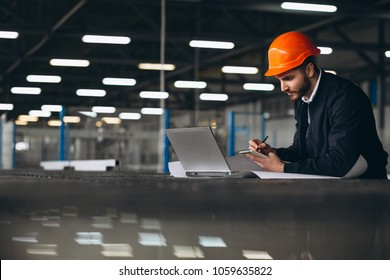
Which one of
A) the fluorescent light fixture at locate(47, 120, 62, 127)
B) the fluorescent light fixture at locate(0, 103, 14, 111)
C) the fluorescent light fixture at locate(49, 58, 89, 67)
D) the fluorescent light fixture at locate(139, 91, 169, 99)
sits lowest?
the fluorescent light fixture at locate(47, 120, 62, 127)

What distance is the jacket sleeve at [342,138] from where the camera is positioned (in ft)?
4.60

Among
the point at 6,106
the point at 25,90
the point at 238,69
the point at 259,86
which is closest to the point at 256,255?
the point at 6,106

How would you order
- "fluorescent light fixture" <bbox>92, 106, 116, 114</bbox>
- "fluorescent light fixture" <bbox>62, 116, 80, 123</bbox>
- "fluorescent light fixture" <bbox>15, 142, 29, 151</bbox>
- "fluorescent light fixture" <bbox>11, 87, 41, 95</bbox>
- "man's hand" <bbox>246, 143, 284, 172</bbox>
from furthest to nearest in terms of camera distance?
"fluorescent light fixture" <bbox>11, 87, 41, 95</bbox> → "fluorescent light fixture" <bbox>15, 142, 29, 151</bbox> → "fluorescent light fixture" <bbox>92, 106, 116, 114</bbox> → "fluorescent light fixture" <bbox>62, 116, 80, 123</bbox> → "man's hand" <bbox>246, 143, 284, 172</bbox>

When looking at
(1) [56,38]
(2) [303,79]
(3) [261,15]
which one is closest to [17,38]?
(1) [56,38]

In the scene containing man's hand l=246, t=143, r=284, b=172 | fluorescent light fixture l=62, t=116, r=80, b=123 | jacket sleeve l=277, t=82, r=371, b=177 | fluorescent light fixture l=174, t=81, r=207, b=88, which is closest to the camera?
jacket sleeve l=277, t=82, r=371, b=177

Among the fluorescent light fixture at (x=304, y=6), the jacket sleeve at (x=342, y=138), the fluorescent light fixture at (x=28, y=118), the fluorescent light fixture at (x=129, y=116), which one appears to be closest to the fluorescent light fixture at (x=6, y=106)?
the fluorescent light fixture at (x=28, y=118)

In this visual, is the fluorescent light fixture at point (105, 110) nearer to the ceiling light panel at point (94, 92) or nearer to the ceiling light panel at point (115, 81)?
the ceiling light panel at point (94, 92)

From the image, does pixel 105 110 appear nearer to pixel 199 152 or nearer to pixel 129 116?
pixel 129 116

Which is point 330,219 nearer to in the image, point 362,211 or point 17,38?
point 362,211

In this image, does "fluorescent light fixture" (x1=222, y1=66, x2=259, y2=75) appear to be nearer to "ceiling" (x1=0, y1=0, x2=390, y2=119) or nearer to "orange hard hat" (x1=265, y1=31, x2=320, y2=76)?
"ceiling" (x1=0, y1=0, x2=390, y2=119)

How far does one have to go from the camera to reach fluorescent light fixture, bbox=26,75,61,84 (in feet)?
32.8

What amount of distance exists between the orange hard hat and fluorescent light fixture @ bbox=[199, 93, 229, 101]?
8.35 m

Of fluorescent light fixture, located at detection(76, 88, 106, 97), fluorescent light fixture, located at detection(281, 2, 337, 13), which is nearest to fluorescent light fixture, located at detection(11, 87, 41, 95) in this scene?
fluorescent light fixture, located at detection(76, 88, 106, 97)
